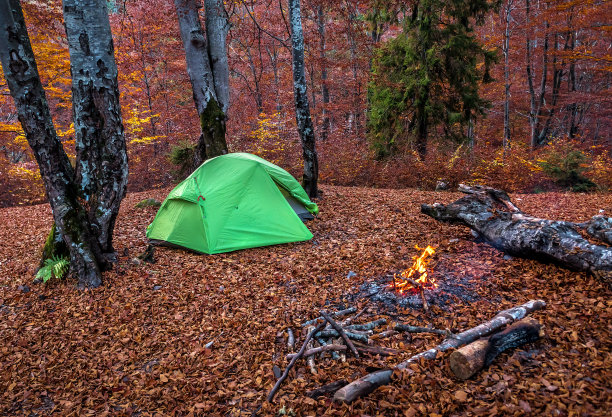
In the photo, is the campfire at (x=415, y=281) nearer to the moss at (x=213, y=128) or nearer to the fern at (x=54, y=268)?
the fern at (x=54, y=268)

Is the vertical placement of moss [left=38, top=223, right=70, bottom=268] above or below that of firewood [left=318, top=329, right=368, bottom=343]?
above

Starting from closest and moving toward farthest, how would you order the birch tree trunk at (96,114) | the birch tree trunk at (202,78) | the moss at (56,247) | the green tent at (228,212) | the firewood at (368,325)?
the firewood at (368,325), the birch tree trunk at (96,114), the moss at (56,247), the green tent at (228,212), the birch tree trunk at (202,78)

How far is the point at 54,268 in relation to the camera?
4.94 m

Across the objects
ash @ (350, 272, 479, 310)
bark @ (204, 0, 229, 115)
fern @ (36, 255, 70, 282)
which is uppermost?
bark @ (204, 0, 229, 115)

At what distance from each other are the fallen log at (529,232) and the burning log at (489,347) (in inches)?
54.9

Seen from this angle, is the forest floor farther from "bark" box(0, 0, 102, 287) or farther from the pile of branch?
"bark" box(0, 0, 102, 287)

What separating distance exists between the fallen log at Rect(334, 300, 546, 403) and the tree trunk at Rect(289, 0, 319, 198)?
19.5 feet

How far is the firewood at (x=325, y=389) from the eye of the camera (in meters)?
2.78

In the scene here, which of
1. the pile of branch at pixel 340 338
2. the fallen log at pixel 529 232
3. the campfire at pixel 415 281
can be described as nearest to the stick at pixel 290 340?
the pile of branch at pixel 340 338

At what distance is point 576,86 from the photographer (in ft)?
63.6

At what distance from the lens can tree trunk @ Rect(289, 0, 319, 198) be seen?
25.7 feet

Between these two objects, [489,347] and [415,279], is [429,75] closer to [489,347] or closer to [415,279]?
[415,279]

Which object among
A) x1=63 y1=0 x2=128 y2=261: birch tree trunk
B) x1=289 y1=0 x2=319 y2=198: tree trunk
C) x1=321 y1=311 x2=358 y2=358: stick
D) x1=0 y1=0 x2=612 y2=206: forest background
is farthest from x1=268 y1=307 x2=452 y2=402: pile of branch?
x1=0 y1=0 x2=612 y2=206: forest background

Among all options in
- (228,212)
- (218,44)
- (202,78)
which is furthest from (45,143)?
(218,44)
